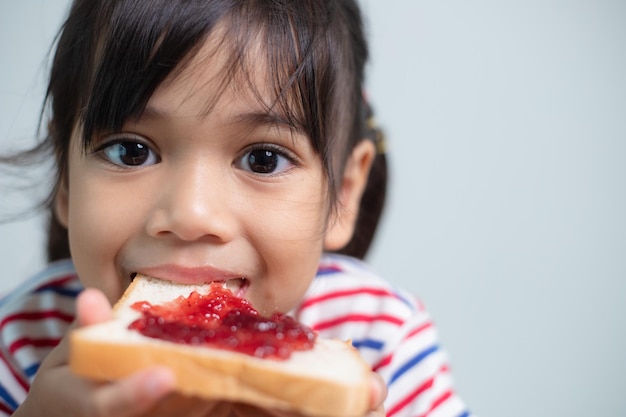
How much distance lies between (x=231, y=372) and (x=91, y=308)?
24 cm

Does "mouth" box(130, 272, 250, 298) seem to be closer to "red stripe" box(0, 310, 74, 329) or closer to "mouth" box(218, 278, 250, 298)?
Answer: "mouth" box(218, 278, 250, 298)

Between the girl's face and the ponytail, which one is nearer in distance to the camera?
the girl's face

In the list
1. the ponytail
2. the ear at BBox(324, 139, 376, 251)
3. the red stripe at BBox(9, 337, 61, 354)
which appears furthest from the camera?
the ponytail

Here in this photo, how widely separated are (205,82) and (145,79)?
99 mm

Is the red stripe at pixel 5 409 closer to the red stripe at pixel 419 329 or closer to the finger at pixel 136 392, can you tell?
the finger at pixel 136 392

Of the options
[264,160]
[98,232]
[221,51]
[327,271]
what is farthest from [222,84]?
[327,271]

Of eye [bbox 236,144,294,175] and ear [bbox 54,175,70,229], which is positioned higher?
eye [bbox 236,144,294,175]

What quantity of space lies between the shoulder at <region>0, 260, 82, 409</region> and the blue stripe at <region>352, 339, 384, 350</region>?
2.25ft

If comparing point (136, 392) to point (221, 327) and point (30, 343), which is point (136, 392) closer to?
point (221, 327)

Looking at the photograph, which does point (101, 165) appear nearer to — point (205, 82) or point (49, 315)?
point (205, 82)

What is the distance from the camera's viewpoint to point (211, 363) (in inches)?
36.3

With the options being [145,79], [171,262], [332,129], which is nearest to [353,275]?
[332,129]

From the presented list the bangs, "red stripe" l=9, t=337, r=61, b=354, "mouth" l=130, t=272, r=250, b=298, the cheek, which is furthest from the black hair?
"red stripe" l=9, t=337, r=61, b=354

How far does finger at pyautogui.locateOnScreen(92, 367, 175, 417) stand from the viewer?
88 cm
